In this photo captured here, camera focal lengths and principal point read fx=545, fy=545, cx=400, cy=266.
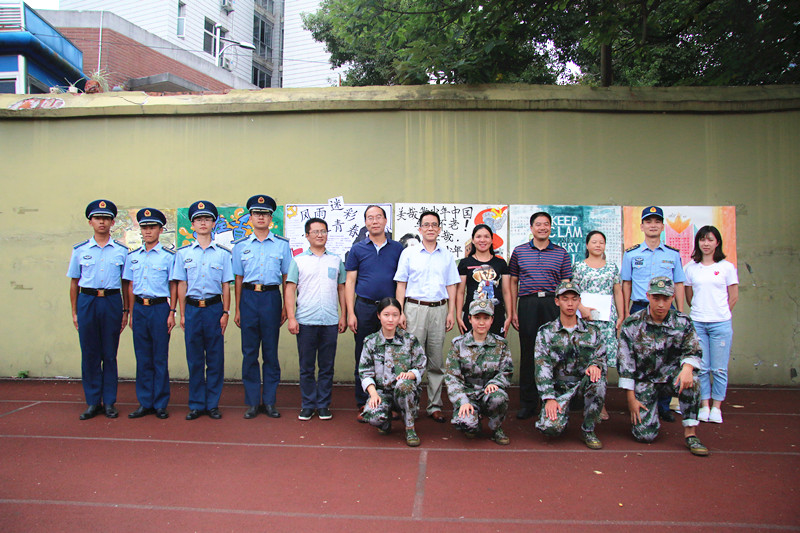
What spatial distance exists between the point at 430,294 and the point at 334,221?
6.39ft

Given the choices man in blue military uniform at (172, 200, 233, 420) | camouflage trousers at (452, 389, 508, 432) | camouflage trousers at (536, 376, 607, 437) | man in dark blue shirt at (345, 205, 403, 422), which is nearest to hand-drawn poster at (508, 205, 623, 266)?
man in dark blue shirt at (345, 205, 403, 422)

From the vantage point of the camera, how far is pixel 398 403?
13.6 ft

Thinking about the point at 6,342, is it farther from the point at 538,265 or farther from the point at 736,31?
the point at 736,31

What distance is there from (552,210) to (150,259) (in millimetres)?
4128

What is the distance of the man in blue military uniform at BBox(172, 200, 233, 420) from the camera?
15.7 feet

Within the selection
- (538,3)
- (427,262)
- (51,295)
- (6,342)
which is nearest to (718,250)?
(427,262)

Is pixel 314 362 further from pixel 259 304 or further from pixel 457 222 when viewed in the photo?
pixel 457 222

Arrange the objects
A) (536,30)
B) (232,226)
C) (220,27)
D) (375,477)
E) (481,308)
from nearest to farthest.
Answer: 1. (375,477)
2. (481,308)
3. (232,226)
4. (536,30)
5. (220,27)

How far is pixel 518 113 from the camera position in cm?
613

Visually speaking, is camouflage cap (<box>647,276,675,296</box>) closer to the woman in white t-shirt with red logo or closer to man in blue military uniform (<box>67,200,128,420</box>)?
the woman in white t-shirt with red logo

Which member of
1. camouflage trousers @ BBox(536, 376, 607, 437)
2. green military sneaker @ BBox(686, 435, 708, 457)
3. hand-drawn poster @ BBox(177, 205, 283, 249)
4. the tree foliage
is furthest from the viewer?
hand-drawn poster @ BBox(177, 205, 283, 249)

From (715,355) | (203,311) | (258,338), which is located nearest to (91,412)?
(203,311)

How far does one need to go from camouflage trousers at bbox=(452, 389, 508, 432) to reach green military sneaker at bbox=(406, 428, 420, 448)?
0.30 m

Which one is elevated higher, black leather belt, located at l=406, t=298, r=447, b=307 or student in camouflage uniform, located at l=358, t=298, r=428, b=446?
black leather belt, located at l=406, t=298, r=447, b=307
